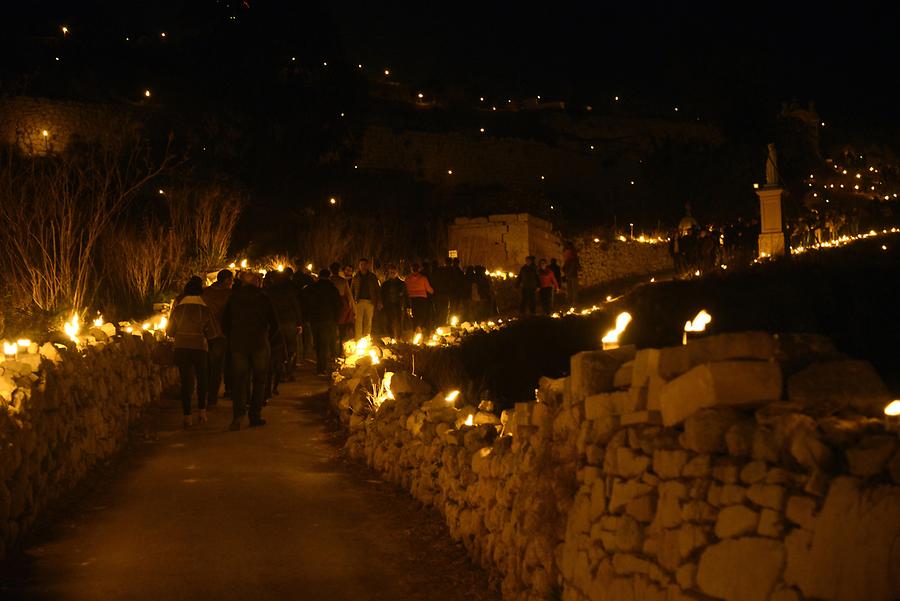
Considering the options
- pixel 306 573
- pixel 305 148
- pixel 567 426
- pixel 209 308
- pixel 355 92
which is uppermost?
pixel 355 92

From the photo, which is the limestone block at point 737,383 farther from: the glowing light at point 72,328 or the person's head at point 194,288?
the person's head at point 194,288

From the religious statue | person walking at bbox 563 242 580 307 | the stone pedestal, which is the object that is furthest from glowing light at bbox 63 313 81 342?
the religious statue

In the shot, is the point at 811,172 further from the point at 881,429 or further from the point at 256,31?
the point at 881,429

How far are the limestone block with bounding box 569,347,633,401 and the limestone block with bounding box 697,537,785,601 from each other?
5.29 ft

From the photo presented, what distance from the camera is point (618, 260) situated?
1385 inches

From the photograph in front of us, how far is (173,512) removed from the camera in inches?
Result: 328

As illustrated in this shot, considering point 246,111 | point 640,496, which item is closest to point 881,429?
point 640,496

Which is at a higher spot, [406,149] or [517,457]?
[406,149]

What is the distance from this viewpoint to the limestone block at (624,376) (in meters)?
5.60

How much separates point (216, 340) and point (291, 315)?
90.1 inches

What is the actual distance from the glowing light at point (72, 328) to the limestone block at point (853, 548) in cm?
876

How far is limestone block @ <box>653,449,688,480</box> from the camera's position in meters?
4.62

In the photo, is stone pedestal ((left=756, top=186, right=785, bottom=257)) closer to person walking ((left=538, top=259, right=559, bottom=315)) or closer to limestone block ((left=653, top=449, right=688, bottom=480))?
person walking ((left=538, top=259, right=559, bottom=315))

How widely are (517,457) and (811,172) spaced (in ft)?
168
